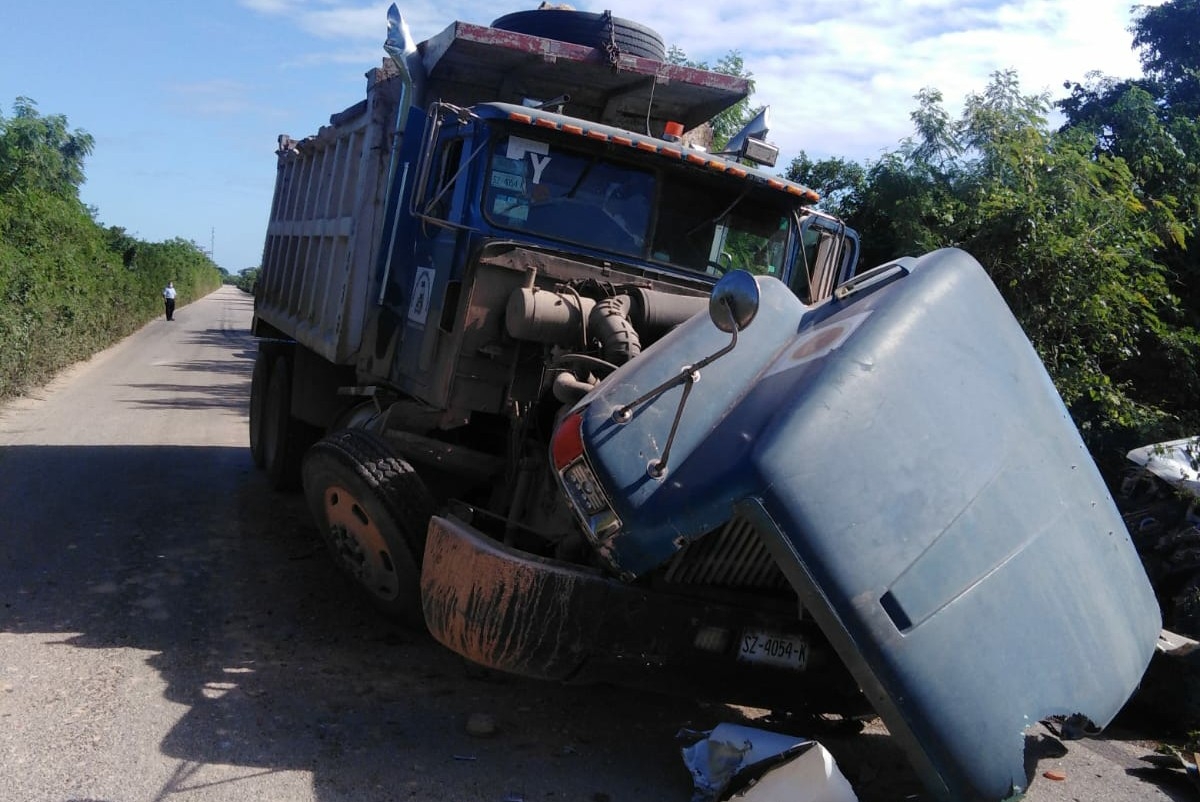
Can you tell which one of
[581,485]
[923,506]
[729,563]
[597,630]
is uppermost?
[923,506]

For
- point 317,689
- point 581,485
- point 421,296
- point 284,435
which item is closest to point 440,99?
point 421,296

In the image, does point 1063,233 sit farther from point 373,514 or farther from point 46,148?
point 46,148

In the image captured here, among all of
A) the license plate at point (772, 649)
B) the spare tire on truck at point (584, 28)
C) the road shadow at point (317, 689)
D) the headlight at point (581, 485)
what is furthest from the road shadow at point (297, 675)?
the spare tire on truck at point (584, 28)

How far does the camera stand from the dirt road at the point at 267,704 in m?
3.67

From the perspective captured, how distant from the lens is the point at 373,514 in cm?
461

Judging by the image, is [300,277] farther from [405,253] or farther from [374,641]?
[374,641]

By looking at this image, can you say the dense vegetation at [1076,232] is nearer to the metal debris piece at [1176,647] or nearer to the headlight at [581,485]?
the metal debris piece at [1176,647]

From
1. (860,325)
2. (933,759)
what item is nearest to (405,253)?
(860,325)

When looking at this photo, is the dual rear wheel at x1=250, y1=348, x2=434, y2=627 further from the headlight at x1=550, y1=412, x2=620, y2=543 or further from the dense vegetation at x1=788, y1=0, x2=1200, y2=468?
the dense vegetation at x1=788, y1=0, x2=1200, y2=468

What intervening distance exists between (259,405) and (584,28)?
4577 mm

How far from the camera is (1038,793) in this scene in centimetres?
416

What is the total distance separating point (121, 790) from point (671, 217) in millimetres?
3602

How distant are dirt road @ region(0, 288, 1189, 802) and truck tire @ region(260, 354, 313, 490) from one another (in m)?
1.02

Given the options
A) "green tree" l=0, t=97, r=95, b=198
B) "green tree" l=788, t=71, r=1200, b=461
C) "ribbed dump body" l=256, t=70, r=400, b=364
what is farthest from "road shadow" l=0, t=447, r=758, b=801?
"green tree" l=0, t=97, r=95, b=198
